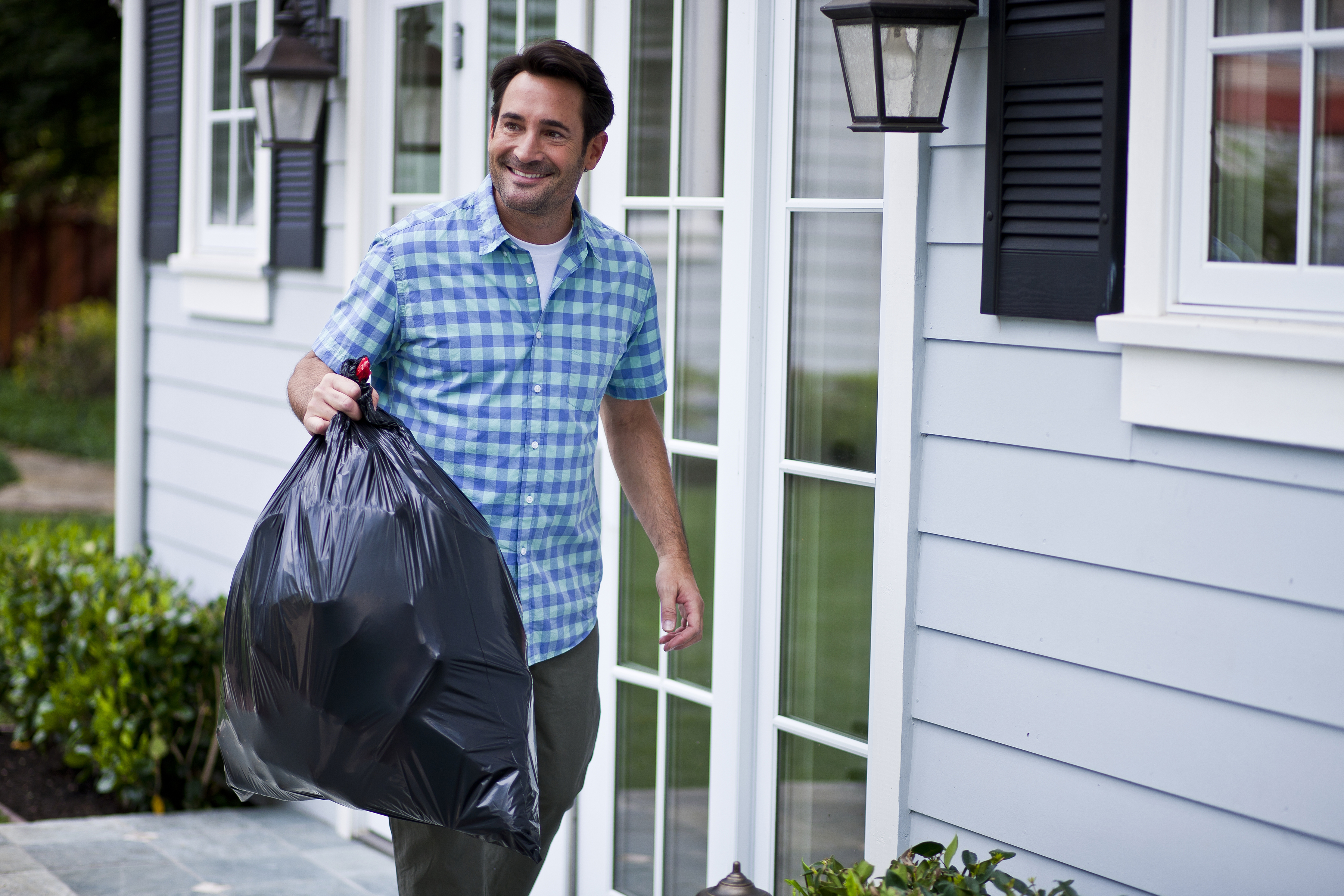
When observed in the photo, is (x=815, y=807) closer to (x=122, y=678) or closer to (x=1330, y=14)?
(x=1330, y=14)

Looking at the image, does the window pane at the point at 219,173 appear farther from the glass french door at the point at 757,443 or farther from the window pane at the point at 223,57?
the glass french door at the point at 757,443

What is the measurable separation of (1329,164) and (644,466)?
1274 millimetres

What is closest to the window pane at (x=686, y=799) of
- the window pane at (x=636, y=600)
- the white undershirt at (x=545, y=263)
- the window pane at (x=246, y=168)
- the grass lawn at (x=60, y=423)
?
the window pane at (x=636, y=600)

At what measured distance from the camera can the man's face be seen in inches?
90.4

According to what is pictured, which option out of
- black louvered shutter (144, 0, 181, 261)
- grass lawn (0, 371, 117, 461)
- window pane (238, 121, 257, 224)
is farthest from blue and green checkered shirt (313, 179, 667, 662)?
grass lawn (0, 371, 117, 461)

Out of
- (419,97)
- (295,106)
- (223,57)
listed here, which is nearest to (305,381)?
(419,97)

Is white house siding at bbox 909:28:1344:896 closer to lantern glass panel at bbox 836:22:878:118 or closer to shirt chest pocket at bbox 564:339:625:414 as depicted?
lantern glass panel at bbox 836:22:878:118

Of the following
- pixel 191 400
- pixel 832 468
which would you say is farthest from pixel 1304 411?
pixel 191 400

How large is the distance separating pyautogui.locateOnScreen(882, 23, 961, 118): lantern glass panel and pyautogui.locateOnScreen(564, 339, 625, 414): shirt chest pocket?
63cm

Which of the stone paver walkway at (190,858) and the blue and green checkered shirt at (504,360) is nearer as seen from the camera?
the blue and green checkered shirt at (504,360)

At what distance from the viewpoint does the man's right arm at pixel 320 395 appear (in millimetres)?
2162

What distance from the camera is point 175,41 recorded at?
5266mm

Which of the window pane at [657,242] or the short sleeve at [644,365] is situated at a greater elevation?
the window pane at [657,242]

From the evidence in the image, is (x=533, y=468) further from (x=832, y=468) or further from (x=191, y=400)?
(x=191, y=400)
